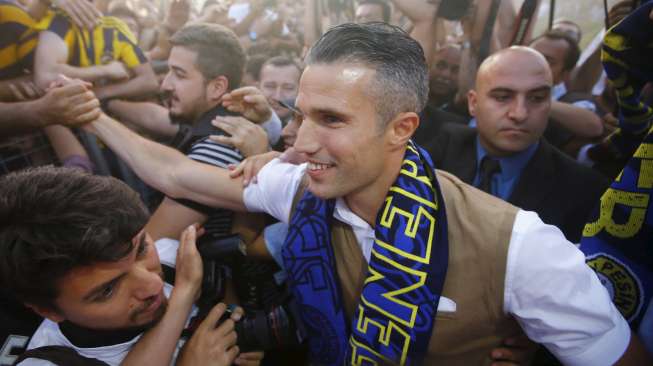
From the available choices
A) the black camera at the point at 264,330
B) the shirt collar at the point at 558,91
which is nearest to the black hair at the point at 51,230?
the black camera at the point at 264,330

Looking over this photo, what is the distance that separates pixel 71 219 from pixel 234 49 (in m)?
1.68

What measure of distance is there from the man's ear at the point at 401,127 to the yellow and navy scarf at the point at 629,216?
81 cm

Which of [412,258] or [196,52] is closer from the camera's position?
[412,258]

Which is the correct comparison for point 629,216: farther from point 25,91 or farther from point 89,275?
point 25,91

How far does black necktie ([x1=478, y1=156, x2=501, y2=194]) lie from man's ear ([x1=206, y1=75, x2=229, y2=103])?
1705mm

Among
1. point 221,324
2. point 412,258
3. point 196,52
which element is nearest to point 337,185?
point 412,258

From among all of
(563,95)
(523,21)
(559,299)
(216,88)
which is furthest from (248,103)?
(563,95)

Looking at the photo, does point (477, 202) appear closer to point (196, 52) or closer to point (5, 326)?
point (196, 52)

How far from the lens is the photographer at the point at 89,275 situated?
39.4 inches

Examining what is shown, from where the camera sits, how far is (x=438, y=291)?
1.16 m

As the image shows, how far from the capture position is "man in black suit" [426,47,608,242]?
1991mm

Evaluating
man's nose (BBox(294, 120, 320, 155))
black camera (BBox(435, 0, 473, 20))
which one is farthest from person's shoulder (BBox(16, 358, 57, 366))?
black camera (BBox(435, 0, 473, 20))

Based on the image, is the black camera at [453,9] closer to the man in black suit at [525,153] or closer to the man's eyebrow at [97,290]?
the man in black suit at [525,153]

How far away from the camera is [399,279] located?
3.86 feet
